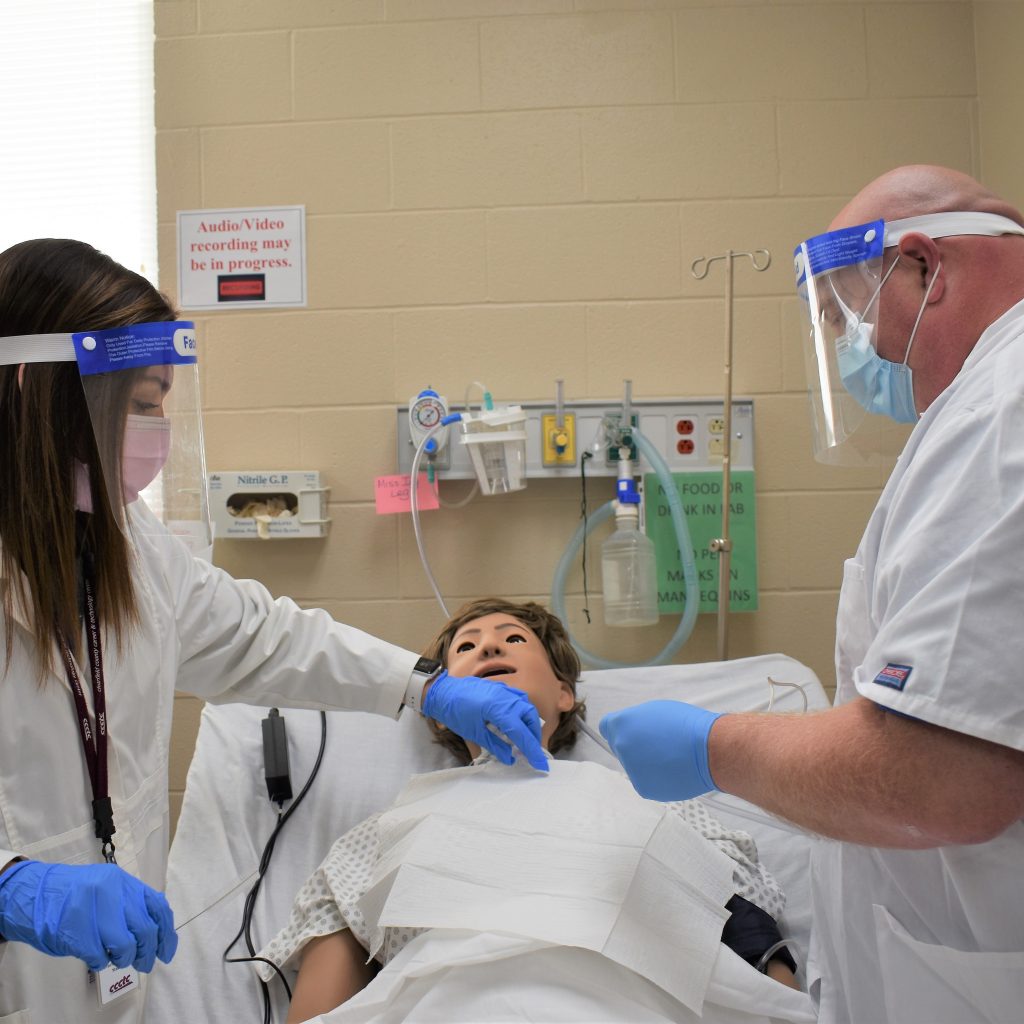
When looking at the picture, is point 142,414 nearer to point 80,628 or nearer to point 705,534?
point 80,628

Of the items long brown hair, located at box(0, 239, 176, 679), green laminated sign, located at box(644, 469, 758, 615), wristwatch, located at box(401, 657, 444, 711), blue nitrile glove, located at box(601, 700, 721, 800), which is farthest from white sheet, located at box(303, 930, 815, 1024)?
green laminated sign, located at box(644, 469, 758, 615)

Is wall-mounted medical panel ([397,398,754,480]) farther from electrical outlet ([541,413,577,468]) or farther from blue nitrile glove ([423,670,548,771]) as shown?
blue nitrile glove ([423,670,548,771])

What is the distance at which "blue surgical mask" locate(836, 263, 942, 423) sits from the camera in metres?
1.24

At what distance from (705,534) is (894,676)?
1.49 metres

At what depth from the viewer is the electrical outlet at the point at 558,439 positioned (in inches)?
90.8

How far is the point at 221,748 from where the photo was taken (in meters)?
1.98

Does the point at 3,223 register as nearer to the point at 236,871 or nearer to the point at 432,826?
the point at 236,871

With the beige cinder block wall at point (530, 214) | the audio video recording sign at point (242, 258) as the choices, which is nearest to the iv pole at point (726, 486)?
the beige cinder block wall at point (530, 214)

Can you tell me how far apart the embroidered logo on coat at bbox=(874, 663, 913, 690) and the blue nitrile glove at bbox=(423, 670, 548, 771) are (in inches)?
33.8

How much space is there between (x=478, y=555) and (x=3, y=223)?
157 centimetres

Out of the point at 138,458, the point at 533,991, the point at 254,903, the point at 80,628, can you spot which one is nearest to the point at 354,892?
the point at 254,903

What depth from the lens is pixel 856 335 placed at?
1.27m

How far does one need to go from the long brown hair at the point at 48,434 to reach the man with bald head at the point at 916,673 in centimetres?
79

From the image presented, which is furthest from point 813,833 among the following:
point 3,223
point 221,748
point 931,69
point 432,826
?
point 3,223
